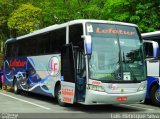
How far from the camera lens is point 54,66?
1756 centimetres

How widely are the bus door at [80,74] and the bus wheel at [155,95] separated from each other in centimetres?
401

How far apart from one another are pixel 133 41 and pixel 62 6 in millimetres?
18501

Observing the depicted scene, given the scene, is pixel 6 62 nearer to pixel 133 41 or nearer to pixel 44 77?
pixel 44 77

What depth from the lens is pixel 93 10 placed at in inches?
1217

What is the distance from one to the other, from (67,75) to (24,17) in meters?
18.7

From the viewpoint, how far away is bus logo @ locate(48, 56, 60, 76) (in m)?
17.2

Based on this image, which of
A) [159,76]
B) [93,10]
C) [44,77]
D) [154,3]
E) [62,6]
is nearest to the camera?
[159,76]

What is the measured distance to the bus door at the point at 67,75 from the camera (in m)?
15.0

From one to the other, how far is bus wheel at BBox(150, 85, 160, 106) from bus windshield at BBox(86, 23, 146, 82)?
266cm

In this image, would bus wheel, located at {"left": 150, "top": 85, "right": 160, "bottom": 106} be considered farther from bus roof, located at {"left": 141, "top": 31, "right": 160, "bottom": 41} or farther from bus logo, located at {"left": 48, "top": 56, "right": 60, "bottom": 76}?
bus logo, located at {"left": 48, "top": 56, "right": 60, "bottom": 76}

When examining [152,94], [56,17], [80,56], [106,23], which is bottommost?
[152,94]

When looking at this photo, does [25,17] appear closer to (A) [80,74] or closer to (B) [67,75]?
(B) [67,75]

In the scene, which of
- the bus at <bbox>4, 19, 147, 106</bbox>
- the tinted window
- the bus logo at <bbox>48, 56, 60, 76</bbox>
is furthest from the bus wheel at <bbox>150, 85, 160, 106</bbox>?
the tinted window

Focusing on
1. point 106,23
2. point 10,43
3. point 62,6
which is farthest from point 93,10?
point 106,23
